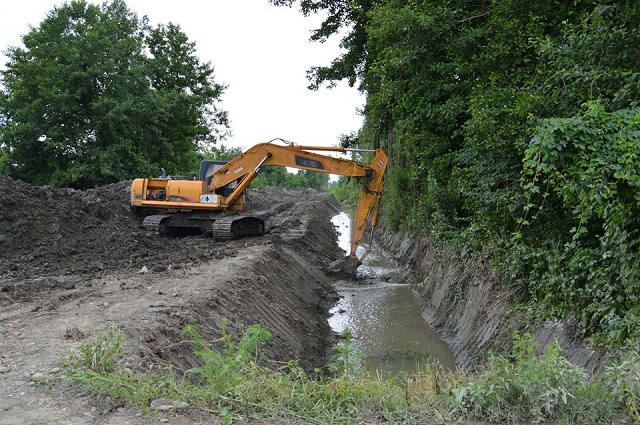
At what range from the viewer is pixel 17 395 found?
4637mm

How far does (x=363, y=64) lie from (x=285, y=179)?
69035mm

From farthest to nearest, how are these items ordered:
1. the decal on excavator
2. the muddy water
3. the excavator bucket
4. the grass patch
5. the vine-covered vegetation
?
the excavator bucket → the decal on excavator → the muddy water → the vine-covered vegetation → the grass patch

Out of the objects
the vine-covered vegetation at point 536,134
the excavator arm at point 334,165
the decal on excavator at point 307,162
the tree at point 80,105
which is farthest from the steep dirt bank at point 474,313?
the tree at point 80,105

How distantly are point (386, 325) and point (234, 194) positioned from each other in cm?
632

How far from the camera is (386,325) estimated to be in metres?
12.1

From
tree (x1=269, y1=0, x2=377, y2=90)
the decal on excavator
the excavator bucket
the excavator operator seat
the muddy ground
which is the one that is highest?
tree (x1=269, y1=0, x2=377, y2=90)

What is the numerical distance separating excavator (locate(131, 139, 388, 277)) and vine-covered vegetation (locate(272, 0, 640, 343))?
1685mm

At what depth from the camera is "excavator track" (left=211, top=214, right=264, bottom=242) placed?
15297 millimetres

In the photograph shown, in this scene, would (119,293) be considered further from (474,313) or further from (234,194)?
(234,194)

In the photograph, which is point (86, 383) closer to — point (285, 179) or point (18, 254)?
point (18, 254)

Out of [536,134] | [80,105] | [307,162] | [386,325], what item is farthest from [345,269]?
[80,105]

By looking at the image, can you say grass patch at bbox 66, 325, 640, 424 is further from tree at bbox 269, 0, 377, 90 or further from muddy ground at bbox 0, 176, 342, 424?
tree at bbox 269, 0, 377, 90

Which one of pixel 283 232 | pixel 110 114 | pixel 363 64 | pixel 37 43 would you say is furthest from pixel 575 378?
pixel 37 43

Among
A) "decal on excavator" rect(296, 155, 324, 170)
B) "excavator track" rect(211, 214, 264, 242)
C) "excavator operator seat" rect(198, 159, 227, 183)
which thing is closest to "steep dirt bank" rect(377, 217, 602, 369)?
"decal on excavator" rect(296, 155, 324, 170)
